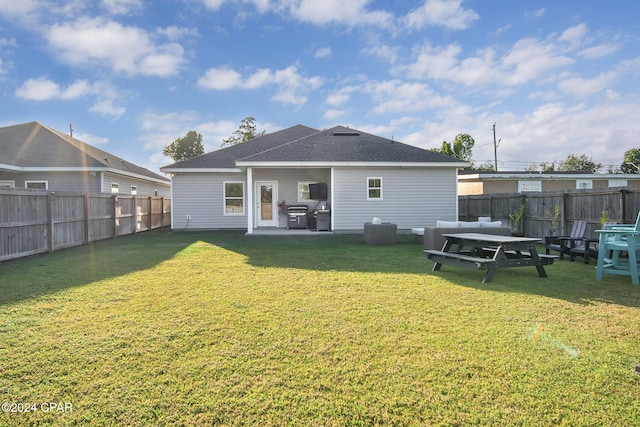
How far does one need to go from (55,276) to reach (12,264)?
2.21m

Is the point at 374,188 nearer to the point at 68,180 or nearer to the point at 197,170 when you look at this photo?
the point at 197,170

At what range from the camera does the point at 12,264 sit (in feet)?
23.1

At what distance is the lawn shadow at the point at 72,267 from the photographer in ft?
16.3

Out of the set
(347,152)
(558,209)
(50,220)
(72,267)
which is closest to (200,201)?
(50,220)

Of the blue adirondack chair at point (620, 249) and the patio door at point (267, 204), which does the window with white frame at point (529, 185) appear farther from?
the blue adirondack chair at point (620, 249)

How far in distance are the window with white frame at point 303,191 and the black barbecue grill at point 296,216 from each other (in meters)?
0.91

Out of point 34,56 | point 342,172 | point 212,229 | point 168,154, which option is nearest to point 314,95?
point 342,172

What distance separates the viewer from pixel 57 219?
9.04 m

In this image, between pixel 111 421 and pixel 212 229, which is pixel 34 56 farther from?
pixel 111 421

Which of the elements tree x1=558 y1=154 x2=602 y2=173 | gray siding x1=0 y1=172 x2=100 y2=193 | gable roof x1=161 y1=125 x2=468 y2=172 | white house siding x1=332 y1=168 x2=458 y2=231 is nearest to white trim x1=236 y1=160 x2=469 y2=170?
gable roof x1=161 y1=125 x2=468 y2=172

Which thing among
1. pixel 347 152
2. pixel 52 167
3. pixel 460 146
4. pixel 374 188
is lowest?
pixel 374 188

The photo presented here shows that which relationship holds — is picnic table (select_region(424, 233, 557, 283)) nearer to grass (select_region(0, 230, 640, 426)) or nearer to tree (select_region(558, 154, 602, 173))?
grass (select_region(0, 230, 640, 426))

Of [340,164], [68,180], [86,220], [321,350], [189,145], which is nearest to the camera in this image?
[321,350]

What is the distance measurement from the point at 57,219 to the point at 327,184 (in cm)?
901
